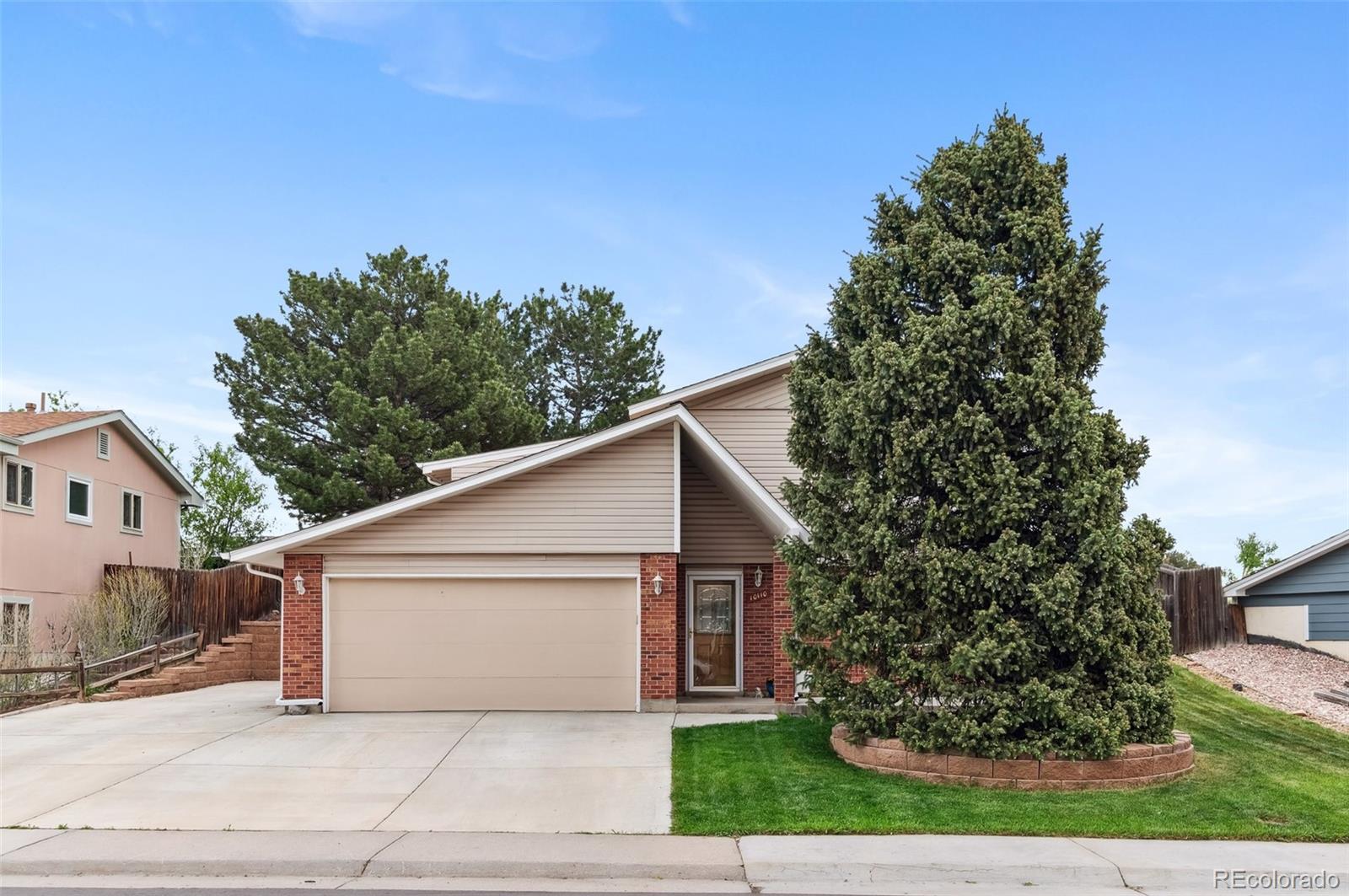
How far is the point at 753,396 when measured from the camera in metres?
19.7

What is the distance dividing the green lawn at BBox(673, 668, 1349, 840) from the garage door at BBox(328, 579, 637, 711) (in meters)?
2.97

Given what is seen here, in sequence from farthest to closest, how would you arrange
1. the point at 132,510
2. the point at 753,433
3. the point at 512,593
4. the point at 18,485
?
the point at 132,510 → the point at 18,485 → the point at 753,433 → the point at 512,593

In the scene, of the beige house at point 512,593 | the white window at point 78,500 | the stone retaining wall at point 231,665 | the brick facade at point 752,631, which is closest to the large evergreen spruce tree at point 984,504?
the beige house at point 512,593

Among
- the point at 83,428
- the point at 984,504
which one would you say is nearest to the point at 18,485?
the point at 83,428

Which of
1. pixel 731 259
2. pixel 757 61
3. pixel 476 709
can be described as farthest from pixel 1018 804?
pixel 731 259

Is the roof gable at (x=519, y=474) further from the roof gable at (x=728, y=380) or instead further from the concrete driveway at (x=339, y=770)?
the roof gable at (x=728, y=380)

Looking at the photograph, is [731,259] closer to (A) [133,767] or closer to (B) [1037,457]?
(B) [1037,457]

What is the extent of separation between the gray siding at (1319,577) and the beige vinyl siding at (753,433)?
34.7 feet

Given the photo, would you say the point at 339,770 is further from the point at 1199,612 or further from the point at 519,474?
the point at 1199,612

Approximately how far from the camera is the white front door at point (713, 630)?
56.6 feet

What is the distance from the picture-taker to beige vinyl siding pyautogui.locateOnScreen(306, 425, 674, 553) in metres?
15.9

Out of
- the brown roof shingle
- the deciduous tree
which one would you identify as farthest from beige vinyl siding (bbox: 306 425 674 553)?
the deciduous tree

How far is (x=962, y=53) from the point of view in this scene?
15.7m

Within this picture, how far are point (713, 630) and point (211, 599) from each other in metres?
12.4
